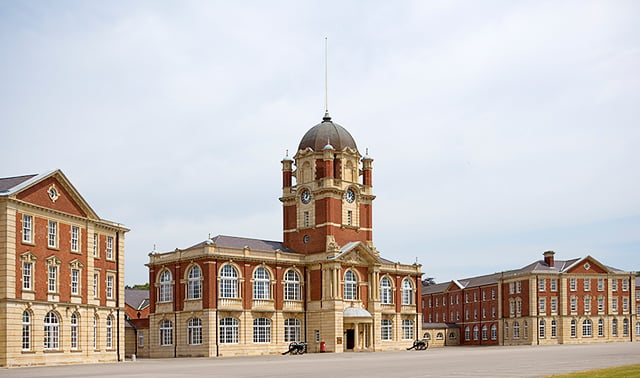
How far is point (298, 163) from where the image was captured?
263 ft

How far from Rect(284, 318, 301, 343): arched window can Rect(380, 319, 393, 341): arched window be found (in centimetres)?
961

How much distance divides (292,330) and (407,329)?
14.4 metres

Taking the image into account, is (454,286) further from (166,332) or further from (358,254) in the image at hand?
(166,332)

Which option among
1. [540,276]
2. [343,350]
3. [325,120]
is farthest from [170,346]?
[540,276]

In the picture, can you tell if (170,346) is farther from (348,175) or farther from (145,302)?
(348,175)

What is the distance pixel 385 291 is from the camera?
8150cm

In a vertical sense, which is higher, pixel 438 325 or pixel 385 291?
pixel 385 291

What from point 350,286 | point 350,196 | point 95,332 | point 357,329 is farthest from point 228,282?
point 95,332

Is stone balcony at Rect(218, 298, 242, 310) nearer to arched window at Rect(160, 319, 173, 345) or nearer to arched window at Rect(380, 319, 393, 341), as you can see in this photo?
arched window at Rect(160, 319, 173, 345)

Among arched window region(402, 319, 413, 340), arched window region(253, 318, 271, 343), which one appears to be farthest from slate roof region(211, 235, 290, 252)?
arched window region(402, 319, 413, 340)

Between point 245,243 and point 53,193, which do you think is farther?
point 245,243

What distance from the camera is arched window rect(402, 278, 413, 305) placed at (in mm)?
83438

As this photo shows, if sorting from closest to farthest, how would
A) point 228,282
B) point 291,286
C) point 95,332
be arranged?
point 95,332 < point 228,282 < point 291,286

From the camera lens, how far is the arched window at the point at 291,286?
2918 inches
